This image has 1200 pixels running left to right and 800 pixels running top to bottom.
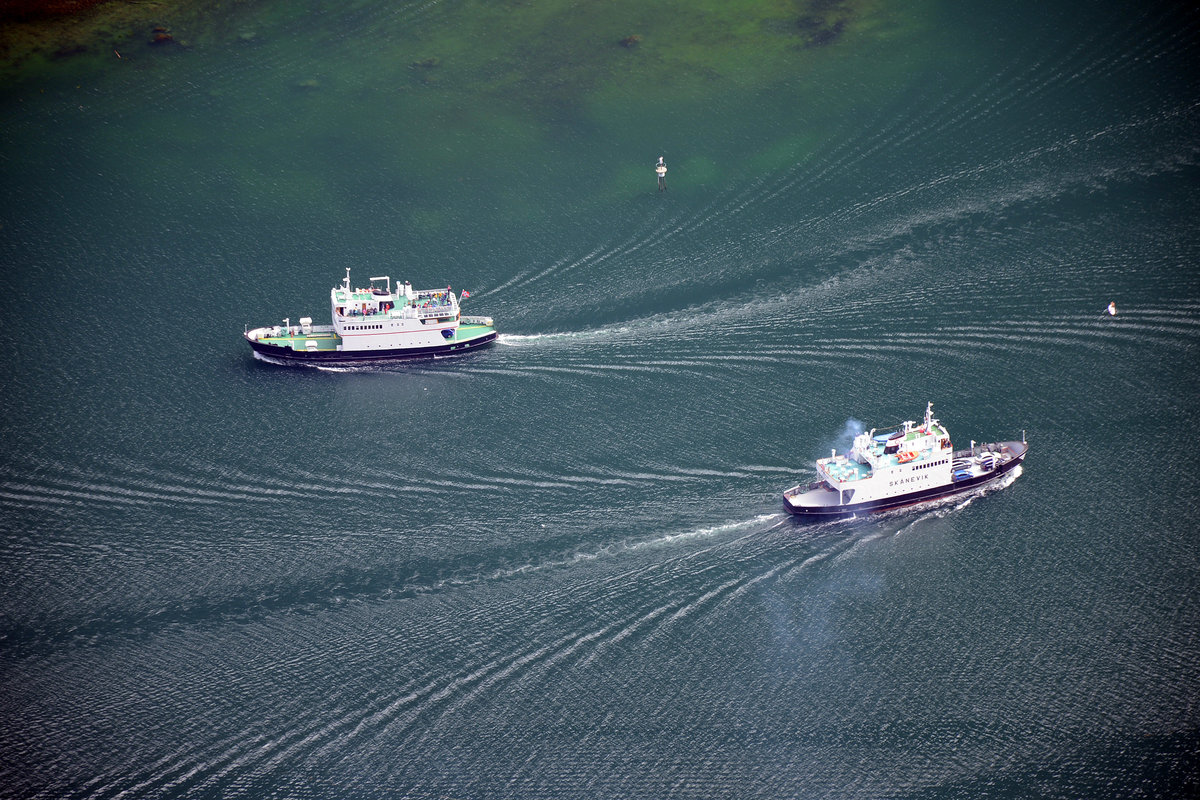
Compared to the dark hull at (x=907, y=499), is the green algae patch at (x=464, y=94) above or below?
above

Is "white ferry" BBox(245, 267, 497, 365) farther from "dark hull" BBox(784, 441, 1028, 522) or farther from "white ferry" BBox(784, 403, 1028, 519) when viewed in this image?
"dark hull" BBox(784, 441, 1028, 522)

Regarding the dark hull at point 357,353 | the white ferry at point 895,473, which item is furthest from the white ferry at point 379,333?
the white ferry at point 895,473

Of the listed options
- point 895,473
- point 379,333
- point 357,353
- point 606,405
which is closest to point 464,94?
point 379,333

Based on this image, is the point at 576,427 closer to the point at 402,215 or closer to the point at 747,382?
the point at 747,382

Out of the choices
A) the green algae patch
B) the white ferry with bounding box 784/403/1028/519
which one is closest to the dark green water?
the green algae patch

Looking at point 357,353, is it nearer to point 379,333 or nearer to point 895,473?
point 379,333

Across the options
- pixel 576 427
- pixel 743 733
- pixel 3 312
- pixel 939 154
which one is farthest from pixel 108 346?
pixel 939 154

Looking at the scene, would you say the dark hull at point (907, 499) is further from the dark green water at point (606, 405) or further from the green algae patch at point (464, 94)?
the green algae patch at point (464, 94)
